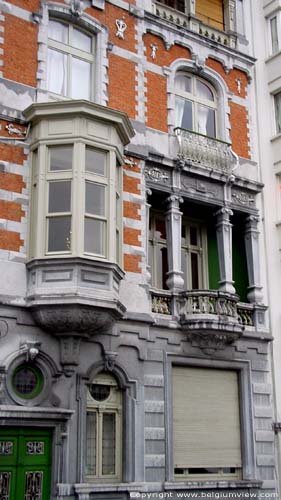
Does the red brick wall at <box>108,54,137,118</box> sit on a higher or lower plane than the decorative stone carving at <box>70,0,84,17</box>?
lower

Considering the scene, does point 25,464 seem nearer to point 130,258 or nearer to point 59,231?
point 59,231

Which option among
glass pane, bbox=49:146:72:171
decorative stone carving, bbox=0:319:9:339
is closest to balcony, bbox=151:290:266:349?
glass pane, bbox=49:146:72:171

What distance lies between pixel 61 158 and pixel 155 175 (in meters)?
3.13

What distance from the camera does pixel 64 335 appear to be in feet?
44.9

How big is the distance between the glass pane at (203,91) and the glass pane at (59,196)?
6284mm

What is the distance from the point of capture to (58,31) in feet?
52.7

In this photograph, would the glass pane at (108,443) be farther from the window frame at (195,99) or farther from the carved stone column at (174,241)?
the window frame at (195,99)

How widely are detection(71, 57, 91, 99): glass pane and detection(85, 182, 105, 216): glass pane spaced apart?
2783 millimetres

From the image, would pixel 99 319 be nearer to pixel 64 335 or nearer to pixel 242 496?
pixel 64 335

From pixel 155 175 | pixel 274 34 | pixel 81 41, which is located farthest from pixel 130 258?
pixel 274 34

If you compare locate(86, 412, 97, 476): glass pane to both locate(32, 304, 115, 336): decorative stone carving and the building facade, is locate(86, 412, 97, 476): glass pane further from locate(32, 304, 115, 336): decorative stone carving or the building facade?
locate(32, 304, 115, 336): decorative stone carving

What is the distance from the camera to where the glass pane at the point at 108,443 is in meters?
14.1

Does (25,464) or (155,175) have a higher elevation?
(155,175)

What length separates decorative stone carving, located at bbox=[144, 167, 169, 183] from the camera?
653 inches
